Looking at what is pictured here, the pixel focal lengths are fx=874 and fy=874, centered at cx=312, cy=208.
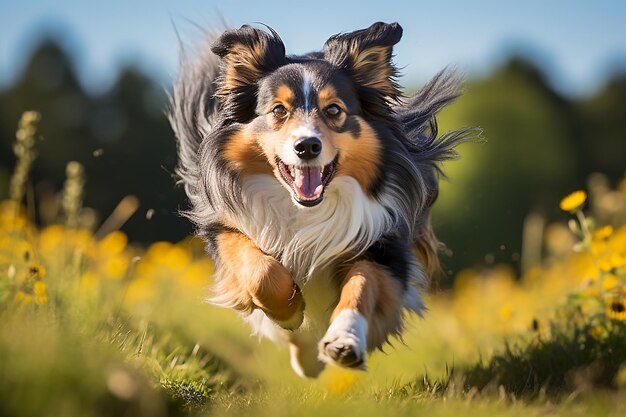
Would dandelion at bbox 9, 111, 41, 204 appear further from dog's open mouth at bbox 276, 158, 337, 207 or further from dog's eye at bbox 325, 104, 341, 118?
dog's eye at bbox 325, 104, 341, 118

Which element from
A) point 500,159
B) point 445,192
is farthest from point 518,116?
point 445,192

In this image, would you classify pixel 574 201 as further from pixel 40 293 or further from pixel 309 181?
pixel 40 293

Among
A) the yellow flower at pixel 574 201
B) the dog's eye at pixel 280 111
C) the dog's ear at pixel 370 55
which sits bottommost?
the yellow flower at pixel 574 201

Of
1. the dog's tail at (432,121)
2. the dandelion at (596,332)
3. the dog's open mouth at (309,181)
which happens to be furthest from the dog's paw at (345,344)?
the dandelion at (596,332)

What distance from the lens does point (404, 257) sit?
431cm

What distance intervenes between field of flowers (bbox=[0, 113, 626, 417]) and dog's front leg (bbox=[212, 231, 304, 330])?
1.15ft

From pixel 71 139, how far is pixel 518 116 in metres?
8.64

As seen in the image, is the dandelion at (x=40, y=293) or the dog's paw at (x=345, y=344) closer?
the dog's paw at (x=345, y=344)

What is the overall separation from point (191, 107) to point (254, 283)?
1594 millimetres

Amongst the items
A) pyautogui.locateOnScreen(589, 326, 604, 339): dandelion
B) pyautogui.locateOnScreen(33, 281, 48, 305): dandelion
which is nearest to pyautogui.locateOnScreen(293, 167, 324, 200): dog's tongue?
pyautogui.locateOnScreen(33, 281, 48, 305): dandelion

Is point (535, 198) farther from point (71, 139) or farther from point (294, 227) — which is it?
point (71, 139)

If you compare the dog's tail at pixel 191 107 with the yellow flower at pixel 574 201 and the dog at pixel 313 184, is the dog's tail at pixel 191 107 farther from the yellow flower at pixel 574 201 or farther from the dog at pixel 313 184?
the yellow flower at pixel 574 201

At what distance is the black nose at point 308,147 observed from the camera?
12.6 ft

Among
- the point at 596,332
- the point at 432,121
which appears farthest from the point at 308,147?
the point at 596,332
